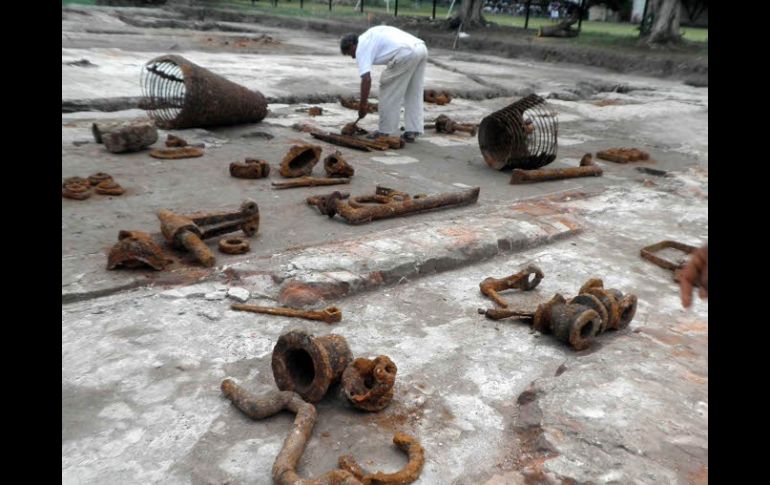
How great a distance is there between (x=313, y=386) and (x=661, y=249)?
3.69m

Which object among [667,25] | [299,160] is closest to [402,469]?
[299,160]

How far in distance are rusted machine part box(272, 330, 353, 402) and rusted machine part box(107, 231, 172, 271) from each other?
5.03 ft

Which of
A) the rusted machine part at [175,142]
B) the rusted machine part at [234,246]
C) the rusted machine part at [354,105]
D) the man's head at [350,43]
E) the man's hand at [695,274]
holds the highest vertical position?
the man's head at [350,43]

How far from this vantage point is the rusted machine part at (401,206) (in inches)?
217

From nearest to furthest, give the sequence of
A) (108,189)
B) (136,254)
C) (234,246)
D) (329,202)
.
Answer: (136,254) < (234,246) < (329,202) < (108,189)

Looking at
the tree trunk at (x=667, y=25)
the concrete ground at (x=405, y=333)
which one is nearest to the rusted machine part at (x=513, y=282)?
the concrete ground at (x=405, y=333)

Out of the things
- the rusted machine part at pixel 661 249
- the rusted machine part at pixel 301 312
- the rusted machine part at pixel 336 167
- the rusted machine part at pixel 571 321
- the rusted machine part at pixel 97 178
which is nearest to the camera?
the rusted machine part at pixel 571 321

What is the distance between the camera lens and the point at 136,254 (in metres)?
4.16

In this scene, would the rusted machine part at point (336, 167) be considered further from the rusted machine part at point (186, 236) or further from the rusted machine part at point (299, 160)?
the rusted machine part at point (186, 236)

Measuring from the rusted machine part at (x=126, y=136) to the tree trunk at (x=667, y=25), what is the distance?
18025 mm

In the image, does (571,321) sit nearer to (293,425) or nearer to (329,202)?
(293,425)

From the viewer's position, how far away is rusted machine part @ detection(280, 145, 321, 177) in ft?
22.7

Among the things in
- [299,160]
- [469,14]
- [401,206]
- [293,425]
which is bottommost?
[293,425]

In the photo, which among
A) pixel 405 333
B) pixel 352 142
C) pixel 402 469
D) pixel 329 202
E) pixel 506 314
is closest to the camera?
pixel 402 469
